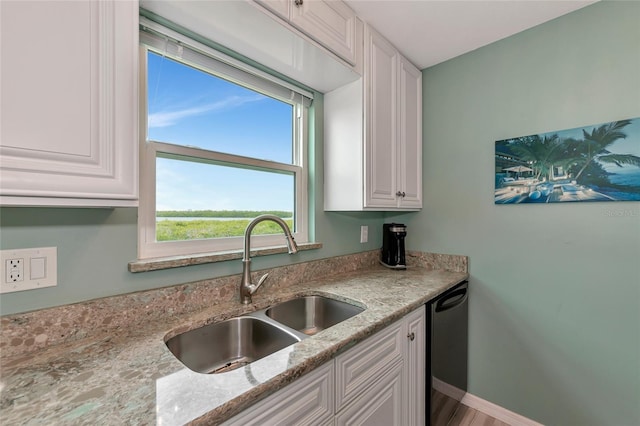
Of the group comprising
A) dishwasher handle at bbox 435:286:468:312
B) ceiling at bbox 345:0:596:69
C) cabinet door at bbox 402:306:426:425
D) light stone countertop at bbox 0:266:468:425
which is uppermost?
ceiling at bbox 345:0:596:69

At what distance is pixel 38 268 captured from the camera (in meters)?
0.81

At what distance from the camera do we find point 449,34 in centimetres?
163

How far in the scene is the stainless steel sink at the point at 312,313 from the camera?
1.32m

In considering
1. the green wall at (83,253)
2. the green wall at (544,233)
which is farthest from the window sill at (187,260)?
the green wall at (544,233)

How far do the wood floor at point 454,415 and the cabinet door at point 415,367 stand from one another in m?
0.11

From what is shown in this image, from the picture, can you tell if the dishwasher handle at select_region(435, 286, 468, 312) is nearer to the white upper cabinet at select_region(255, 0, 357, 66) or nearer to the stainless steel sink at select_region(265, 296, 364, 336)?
the stainless steel sink at select_region(265, 296, 364, 336)

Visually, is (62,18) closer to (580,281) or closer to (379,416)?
(379,416)

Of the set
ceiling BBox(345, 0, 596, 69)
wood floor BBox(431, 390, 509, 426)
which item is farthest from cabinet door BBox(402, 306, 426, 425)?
ceiling BBox(345, 0, 596, 69)

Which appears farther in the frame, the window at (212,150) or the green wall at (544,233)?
the green wall at (544,233)

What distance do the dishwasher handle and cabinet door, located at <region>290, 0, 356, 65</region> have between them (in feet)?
4.55

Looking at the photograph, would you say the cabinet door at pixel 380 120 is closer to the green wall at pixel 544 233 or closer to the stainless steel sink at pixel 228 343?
the green wall at pixel 544 233

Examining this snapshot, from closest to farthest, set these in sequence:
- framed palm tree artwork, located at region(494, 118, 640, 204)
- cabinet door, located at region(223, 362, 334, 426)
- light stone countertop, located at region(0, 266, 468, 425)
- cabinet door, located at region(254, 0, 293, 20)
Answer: light stone countertop, located at region(0, 266, 468, 425) < cabinet door, located at region(223, 362, 334, 426) < cabinet door, located at region(254, 0, 293, 20) < framed palm tree artwork, located at region(494, 118, 640, 204)

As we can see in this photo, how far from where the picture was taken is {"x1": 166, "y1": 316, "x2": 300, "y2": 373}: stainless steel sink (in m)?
0.99

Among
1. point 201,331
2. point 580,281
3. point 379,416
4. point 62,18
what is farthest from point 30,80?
point 580,281
